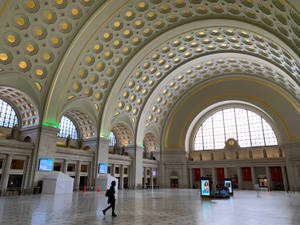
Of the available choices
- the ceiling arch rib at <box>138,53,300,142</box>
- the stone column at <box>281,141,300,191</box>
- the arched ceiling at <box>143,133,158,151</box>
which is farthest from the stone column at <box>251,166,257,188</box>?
the arched ceiling at <box>143,133,158,151</box>

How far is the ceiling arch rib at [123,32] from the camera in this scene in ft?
69.5

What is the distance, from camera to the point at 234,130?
130 feet

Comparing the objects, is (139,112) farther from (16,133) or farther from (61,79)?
(16,133)

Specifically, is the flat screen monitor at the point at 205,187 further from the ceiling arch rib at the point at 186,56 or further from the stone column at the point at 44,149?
the stone column at the point at 44,149

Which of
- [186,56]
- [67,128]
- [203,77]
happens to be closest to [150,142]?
[203,77]

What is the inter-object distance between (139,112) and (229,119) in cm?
1677

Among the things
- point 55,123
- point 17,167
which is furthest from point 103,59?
point 17,167

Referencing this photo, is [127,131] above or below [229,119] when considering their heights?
below

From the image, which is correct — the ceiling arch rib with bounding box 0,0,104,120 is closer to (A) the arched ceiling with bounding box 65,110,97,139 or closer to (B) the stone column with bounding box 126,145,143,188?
(A) the arched ceiling with bounding box 65,110,97,139

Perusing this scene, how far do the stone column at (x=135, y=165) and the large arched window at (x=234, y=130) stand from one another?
12.5 metres

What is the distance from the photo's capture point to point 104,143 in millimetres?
29844

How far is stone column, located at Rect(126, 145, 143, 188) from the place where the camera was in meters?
34.3

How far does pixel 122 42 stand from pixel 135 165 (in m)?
18.3

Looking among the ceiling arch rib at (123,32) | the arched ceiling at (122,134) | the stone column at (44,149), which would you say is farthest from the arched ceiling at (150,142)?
the stone column at (44,149)
